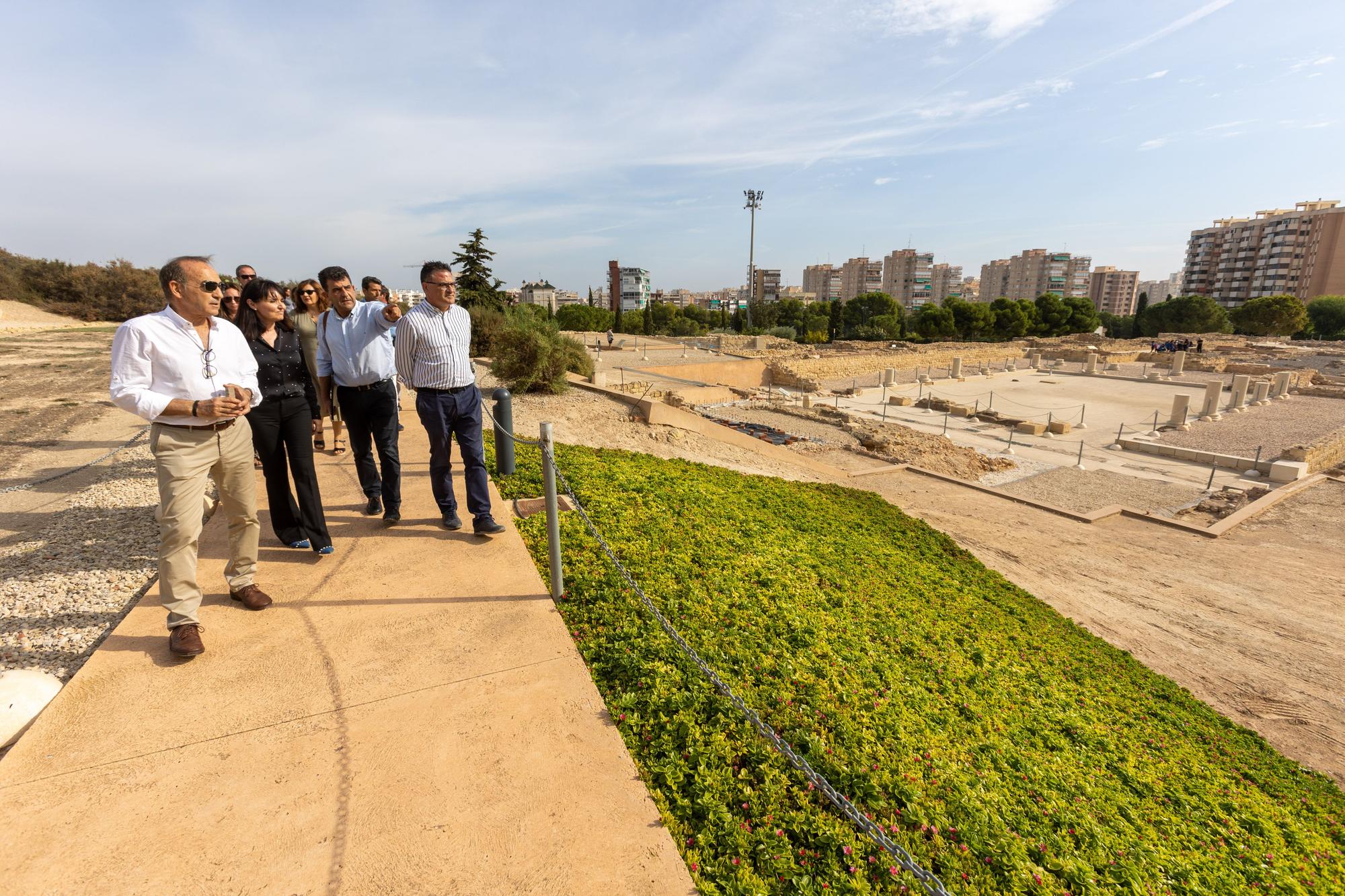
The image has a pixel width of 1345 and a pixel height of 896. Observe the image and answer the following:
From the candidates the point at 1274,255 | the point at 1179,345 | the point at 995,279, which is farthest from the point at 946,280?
the point at 1179,345

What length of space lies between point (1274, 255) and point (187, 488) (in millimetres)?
127326

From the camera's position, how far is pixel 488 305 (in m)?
25.2

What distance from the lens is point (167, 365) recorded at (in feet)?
9.02

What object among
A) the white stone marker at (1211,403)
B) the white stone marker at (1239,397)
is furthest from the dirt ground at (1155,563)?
the white stone marker at (1239,397)

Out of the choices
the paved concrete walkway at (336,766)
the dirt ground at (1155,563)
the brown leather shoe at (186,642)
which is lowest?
the dirt ground at (1155,563)

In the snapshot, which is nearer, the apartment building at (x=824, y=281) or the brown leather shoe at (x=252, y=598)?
the brown leather shoe at (x=252, y=598)

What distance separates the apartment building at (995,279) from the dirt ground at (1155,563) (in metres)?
138

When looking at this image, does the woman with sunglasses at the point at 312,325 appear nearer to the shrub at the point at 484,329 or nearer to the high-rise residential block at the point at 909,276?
the shrub at the point at 484,329

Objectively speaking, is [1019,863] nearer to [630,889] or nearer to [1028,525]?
[630,889]

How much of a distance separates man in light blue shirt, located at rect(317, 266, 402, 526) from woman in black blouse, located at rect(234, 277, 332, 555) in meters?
0.37

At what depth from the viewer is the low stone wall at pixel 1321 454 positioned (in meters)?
16.1

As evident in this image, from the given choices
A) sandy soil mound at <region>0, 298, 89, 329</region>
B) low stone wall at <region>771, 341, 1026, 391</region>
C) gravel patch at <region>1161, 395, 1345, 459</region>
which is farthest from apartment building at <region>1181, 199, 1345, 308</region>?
sandy soil mound at <region>0, 298, 89, 329</region>

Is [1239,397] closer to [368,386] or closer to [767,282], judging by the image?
[368,386]

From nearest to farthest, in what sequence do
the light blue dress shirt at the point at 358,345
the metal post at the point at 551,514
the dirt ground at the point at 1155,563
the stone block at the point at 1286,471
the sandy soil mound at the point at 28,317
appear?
the metal post at the point at 551,514 → the light blue dress shirt at the point at 358,345 → the dirt ground at the point at 1155,563 → the stone block at the point at 1286,471 → the sandy soil mound at the point at 28,317
